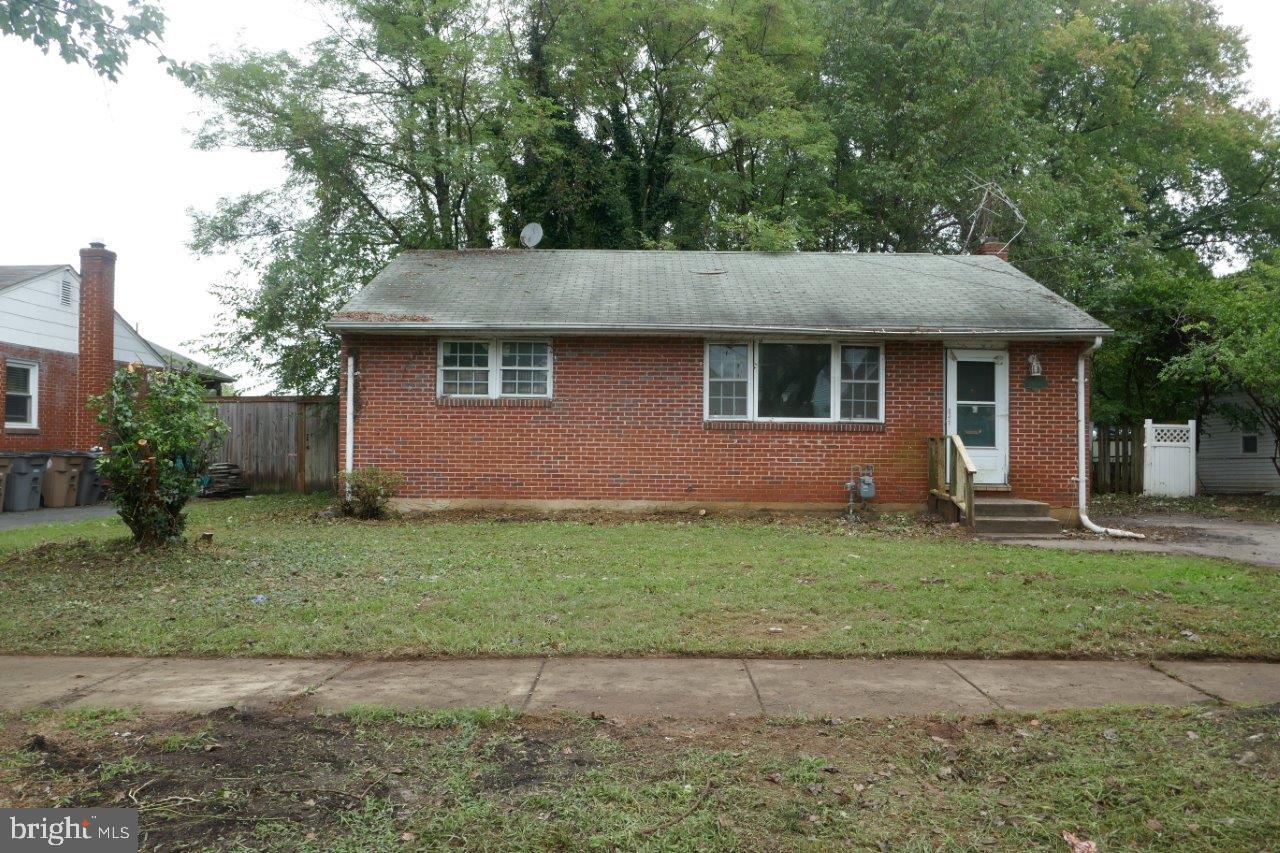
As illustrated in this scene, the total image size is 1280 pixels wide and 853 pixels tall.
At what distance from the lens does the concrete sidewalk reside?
4.39 meters

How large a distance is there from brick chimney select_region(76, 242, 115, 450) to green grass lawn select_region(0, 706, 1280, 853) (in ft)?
53.1

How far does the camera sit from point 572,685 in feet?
15.5

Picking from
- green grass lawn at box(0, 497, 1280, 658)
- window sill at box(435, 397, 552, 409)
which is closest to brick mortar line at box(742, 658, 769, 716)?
green grass lawn at box(0, 497, 1280, 658)

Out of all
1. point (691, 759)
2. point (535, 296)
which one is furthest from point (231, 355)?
point (691, 759)

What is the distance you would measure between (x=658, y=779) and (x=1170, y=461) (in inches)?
726

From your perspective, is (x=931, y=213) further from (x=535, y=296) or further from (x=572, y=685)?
(x=572, y=685)

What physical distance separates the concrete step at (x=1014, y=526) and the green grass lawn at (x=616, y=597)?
1.26 m

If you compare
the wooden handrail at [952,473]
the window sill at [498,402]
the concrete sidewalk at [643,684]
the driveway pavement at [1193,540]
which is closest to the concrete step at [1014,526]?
the wooden handrail at [952,473]

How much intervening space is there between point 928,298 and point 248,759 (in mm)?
12549

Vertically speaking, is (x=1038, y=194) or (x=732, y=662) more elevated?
(x=1038, y=194)

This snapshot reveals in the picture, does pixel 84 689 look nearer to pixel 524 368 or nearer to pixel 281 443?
pixel 524 368

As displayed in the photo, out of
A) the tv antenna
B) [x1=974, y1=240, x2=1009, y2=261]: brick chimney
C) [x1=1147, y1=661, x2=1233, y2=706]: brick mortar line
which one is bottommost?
[x1=1147, y1=661, x2=1233, y2=706]: brick mortar line

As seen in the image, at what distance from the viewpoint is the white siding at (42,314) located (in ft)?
53.1

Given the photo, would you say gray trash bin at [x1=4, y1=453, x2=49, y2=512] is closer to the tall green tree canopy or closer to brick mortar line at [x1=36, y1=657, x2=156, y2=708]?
the tall green tree canopy
